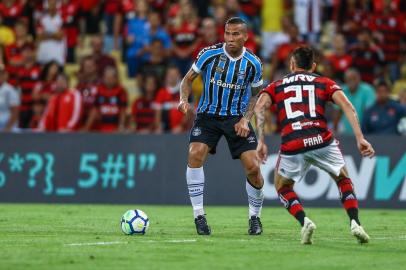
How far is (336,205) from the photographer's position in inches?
734

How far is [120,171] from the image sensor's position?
1928 cm

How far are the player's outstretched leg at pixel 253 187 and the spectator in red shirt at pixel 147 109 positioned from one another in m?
8.58

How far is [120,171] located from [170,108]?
1.94 metres

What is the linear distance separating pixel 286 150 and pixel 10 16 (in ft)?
49.3

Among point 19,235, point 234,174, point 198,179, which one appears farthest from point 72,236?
point 234,174

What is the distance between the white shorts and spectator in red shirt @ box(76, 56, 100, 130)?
10280 mm

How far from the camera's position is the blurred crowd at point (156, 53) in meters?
20.5

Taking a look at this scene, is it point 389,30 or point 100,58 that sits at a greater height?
point 389,30

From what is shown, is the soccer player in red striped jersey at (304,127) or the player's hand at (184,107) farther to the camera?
the player's hand at (184,107)

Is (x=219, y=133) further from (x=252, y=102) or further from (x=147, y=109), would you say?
(x=147, y=109)

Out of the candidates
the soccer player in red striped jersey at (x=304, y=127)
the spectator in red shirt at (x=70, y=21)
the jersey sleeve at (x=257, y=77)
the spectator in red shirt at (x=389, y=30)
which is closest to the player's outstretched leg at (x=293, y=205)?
the soccer player in red striped jersey at (x=304, y=127)

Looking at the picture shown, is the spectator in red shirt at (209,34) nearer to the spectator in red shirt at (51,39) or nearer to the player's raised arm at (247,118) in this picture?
the spectator in red shirt at (51,39)

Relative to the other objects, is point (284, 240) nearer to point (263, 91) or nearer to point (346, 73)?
point (263, 91)

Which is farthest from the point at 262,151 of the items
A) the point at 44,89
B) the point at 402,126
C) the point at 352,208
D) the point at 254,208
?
the point at 44,89
